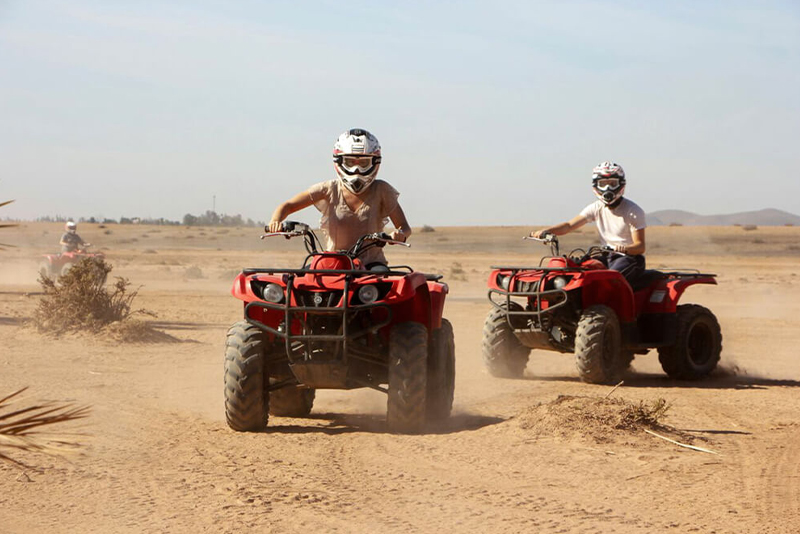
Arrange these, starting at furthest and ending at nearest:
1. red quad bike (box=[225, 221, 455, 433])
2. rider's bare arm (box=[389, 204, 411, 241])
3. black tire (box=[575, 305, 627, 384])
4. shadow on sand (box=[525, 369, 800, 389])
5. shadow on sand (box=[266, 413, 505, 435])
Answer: shadow on sand (box=[525, 369, 800, 389])
black tire (box=[575, 305, 627, 384])
rider's bare arm (box=[389, 204, 411, 241])
shadow on sand (box=[266, 413, 505, 435])
red quad bike (box=[225, 221, 455, 433])

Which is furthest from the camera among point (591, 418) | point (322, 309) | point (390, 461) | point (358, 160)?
point (358, 160)

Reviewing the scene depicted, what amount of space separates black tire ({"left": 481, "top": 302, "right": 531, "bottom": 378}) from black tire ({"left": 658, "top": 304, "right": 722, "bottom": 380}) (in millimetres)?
1674

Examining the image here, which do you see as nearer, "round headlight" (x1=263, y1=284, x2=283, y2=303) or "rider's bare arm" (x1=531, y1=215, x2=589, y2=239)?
"round headlight" (x1=263, y1=284, x2=283, y2=303)

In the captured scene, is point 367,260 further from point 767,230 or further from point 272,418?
point 767,230

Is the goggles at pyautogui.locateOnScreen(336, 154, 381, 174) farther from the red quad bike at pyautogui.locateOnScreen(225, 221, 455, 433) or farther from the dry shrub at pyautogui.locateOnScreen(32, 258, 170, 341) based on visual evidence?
the dry shrub at pyautogui.locateOnScreen(32, 258, 170, 341)

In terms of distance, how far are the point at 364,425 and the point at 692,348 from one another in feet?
19.0

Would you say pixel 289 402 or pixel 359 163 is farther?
pixel 289 402

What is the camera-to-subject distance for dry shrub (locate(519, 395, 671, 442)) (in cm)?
817

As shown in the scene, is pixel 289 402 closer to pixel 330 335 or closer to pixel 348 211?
pixel 330 335

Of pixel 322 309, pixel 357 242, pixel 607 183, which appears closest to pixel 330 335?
pixel 322 309

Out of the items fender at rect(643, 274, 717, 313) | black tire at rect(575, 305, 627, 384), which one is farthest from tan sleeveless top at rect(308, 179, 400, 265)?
fender at rect(643, 274, 717, 313)

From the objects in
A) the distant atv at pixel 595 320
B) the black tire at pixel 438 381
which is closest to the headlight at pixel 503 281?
Answer: the distant atv at pixel 595 320

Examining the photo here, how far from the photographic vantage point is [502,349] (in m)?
12.7

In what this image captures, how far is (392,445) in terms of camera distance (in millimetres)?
7922
